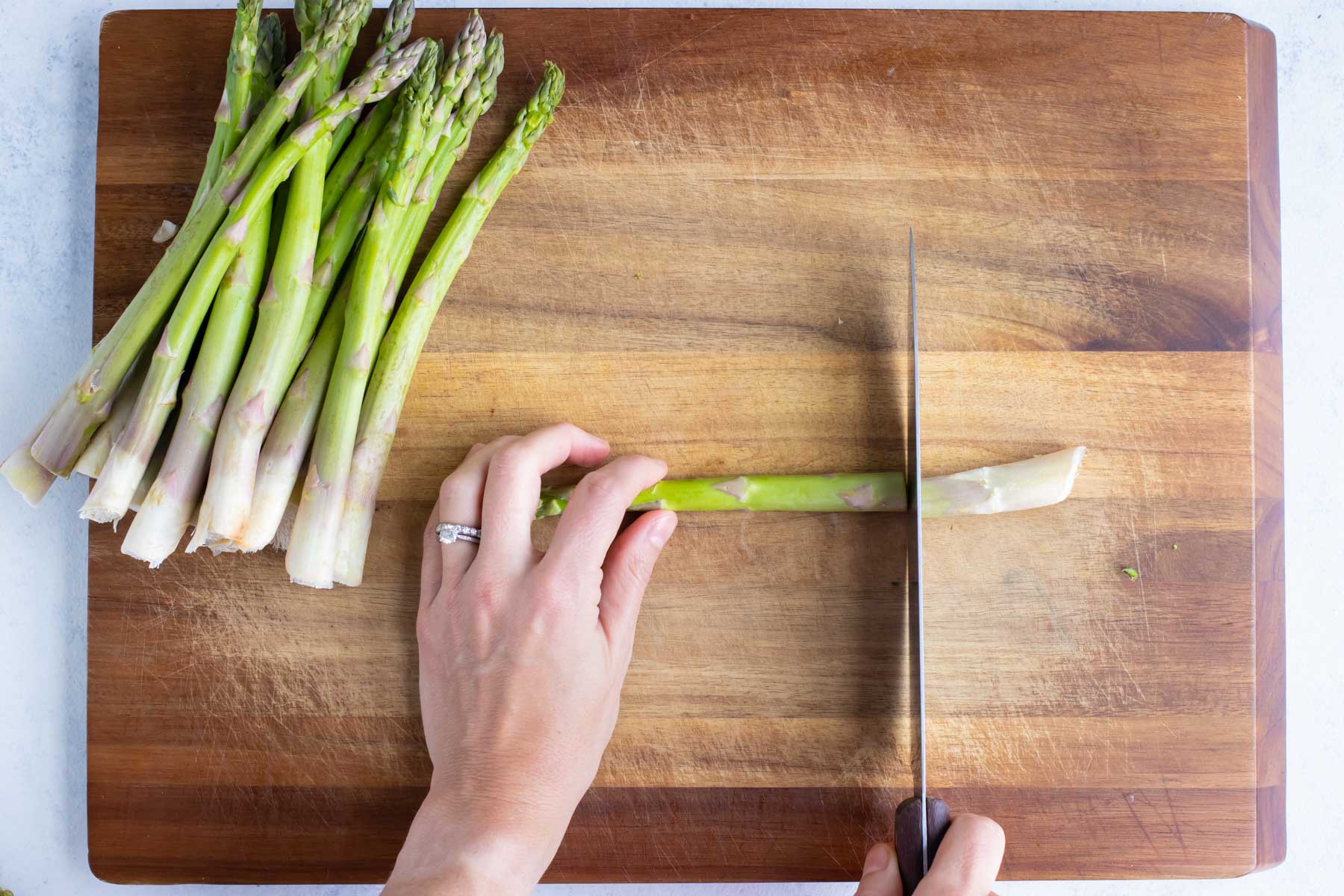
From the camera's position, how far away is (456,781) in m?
1.57

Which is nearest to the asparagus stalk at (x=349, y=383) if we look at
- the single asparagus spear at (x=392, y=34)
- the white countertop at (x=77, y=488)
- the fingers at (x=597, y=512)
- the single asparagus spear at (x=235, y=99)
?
the single asparagus spear at (x=392, y=34)

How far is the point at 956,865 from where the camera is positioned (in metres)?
1.55

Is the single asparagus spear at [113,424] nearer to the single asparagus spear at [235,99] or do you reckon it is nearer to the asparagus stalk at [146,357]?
the asparagus stalk at [146,357]

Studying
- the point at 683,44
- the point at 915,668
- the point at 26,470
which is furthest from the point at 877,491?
the point at 26,470

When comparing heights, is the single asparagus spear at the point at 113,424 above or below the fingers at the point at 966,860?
above

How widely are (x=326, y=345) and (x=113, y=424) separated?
0.42 metres

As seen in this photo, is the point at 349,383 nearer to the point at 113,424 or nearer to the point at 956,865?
the point at 113,424

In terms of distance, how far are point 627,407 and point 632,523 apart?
0.24 m

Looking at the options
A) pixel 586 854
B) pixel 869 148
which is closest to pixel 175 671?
pixel 586 854

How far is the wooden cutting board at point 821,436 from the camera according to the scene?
1772mm

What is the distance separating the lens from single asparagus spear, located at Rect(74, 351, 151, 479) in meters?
1.64

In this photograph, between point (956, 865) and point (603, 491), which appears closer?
point (956, 865)

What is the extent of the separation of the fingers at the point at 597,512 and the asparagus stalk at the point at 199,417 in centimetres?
67

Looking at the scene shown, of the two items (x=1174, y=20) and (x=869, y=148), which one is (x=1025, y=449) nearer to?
(x=869, y=148)
